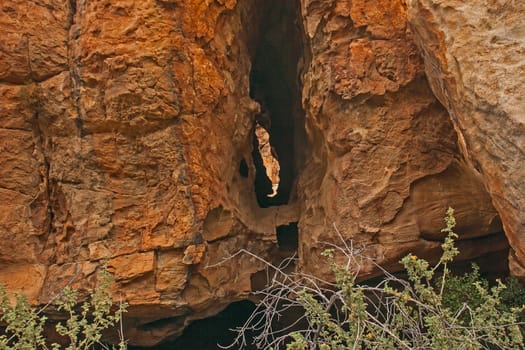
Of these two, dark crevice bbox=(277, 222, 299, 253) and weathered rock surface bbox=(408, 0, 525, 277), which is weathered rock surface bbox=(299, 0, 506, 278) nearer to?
weathered rock surface bbox=(408, 0, 525, 277)

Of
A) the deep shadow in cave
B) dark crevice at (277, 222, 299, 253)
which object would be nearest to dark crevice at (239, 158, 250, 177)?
dark crevice at (277, 222, 299, 253)

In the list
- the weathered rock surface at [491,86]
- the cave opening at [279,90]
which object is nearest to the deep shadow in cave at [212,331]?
the cave opening at [279,90]

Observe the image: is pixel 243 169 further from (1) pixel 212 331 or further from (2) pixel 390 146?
(2) pixel 390 146

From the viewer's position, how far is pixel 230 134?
4184mm

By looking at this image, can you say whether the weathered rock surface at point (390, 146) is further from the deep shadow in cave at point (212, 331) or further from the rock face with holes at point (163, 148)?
the deep shadow in cave at point (212, 331)

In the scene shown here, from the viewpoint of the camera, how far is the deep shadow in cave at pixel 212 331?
194 inches

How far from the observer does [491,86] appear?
2611 millimetres

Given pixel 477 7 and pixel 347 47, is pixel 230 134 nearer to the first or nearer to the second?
pixel 347 47

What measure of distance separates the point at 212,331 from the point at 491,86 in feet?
12.1

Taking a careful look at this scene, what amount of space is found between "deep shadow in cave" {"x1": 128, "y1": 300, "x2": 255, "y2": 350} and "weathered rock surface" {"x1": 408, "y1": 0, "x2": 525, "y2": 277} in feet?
9.91

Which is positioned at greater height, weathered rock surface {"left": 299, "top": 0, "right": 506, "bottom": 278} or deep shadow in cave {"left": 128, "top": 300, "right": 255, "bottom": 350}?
weathered rock surface {"left": 299, "top": 0, "right": 506, "bottom": 278}

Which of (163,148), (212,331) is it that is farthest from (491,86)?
(212,331)

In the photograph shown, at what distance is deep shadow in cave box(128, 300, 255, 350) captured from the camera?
493 cm

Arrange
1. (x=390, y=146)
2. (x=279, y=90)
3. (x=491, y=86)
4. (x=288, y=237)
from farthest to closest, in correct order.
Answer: (x=279, y=90) → (x=288, y=237) → (x=390, y=146) → (x=491, y=86)
